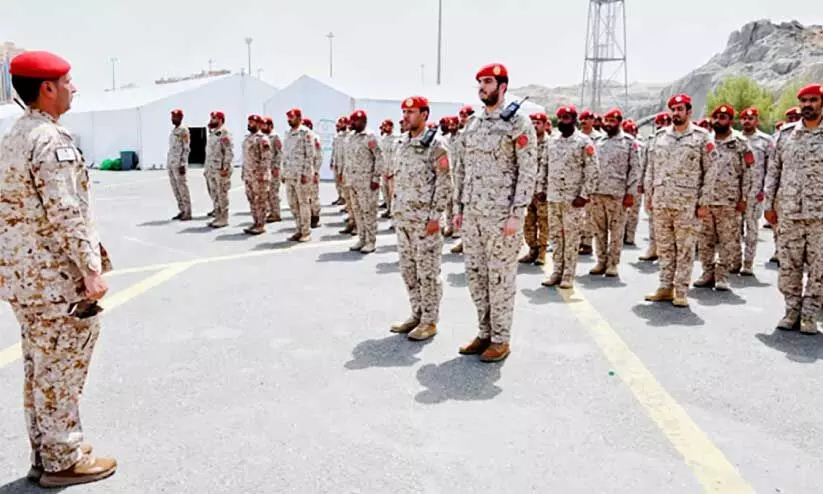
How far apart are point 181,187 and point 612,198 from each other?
328 inches

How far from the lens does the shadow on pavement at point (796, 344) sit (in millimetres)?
5020

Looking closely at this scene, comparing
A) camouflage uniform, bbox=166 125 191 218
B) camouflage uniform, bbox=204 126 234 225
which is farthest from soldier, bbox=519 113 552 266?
camouflage uniform, bbox=166 125 191 218

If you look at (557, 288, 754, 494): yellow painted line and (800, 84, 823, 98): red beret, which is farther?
(800, 84, 823, 98): red beret

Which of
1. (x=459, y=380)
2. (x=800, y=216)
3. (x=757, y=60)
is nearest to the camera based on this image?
(x=459, y=380)

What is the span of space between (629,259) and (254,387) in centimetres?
648

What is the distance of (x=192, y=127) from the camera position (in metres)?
31.9

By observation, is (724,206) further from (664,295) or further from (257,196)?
(257,196)

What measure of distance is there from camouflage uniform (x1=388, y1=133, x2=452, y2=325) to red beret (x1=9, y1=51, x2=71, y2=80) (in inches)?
119

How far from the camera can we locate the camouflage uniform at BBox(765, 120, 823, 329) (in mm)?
5539

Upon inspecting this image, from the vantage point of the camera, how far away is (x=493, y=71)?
15.3ft

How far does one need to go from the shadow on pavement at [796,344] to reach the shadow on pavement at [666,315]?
602mm

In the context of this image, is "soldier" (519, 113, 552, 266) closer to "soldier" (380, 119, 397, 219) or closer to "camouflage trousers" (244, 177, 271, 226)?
"soldier" (380, 119, 397, 219)

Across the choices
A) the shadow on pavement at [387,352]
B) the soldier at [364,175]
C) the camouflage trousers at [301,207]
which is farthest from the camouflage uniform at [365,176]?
the shadow on pavement at [387,352]

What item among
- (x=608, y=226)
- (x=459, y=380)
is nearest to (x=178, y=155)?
(x=608, y=226)
